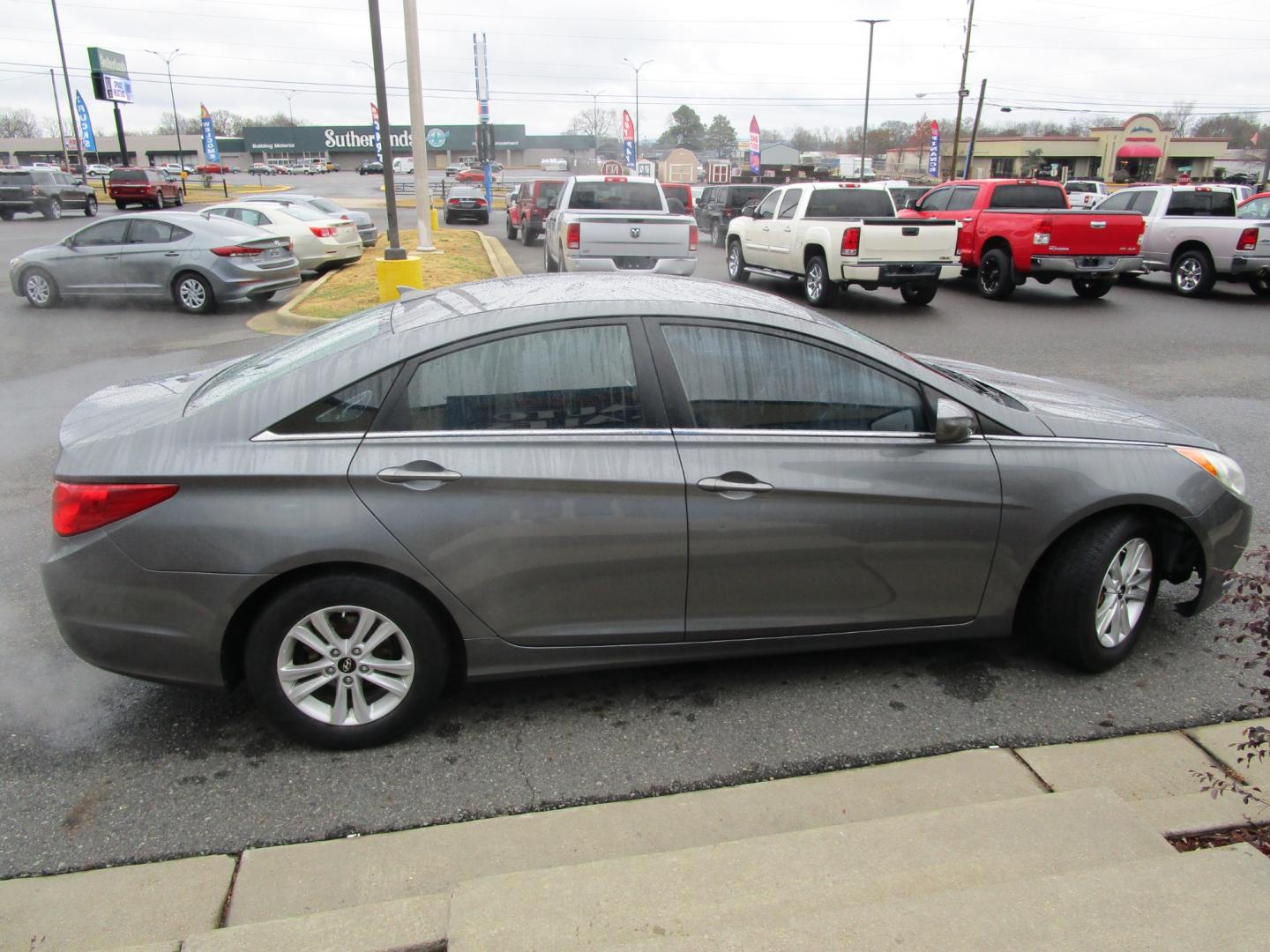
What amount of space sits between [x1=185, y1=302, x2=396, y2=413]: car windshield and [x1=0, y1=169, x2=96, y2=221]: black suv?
3965 cm

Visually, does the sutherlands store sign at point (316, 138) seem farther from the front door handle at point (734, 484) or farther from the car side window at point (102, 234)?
the front door handle at point (734, 484)

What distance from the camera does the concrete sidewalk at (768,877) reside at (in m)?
2.20

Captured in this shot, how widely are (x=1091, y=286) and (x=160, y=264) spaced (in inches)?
583

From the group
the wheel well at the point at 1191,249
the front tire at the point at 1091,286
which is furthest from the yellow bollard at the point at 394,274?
the wheel well at the point at 1191,249

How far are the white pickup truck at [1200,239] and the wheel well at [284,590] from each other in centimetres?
1612

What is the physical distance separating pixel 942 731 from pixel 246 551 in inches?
101

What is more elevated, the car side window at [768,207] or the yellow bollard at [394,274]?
the car side window at [768,207]

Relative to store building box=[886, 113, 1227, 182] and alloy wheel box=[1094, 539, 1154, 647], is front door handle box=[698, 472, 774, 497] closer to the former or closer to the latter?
alloy wheel box=[1094, 539, 1154, 647]

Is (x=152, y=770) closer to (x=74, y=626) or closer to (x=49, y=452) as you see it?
(x=74, y=626)

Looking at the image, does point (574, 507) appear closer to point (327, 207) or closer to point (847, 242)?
point (847, 242)

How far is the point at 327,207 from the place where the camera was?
21.0 meters

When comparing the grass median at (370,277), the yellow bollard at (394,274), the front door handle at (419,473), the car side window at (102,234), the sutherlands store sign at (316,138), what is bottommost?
the grass median at (370,277)

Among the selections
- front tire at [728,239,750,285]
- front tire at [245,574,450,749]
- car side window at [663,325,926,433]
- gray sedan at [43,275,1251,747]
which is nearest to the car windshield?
gray sedan at [43,275,1251,747]

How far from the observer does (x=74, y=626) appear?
3.24 metres
